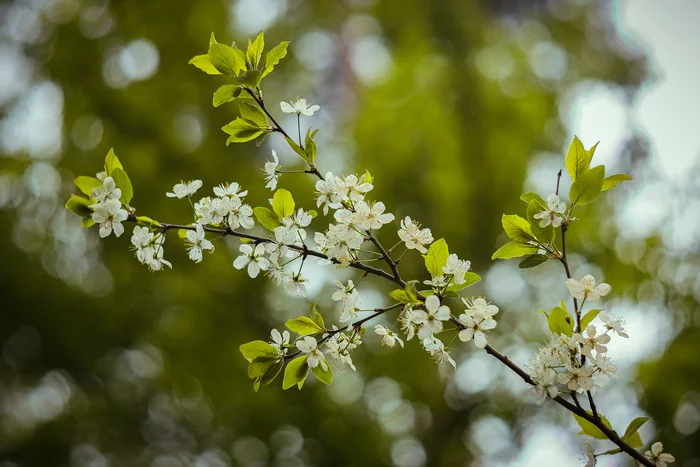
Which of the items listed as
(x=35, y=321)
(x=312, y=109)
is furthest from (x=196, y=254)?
(x=35, y=321)

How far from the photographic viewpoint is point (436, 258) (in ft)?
2.32

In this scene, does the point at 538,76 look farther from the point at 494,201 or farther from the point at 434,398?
the point at 434,398

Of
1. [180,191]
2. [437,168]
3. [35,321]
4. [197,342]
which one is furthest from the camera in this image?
[437,168]

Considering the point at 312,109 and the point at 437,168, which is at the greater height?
the point at 437,168

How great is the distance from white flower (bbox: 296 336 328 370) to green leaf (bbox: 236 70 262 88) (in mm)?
354

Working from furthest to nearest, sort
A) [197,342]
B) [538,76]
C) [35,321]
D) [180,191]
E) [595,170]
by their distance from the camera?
[538,76] < [35,321] < [197,342] < [180,191] < [595,170]

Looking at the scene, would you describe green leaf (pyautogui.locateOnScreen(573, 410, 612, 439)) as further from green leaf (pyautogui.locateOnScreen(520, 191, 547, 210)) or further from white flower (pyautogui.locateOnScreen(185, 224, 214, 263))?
white flower (pyautogui.locateOnScreen(185, 224, 214, 263))

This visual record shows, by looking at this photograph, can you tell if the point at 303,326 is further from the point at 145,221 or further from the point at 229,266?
the point at 229,266

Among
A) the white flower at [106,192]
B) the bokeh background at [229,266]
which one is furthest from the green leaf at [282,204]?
the bokeh background at [229,266]

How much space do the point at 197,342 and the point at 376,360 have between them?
1128 mm

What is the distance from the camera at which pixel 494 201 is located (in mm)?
3604

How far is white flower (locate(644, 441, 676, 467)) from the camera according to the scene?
667 mm

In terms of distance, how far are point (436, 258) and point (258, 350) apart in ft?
0.90

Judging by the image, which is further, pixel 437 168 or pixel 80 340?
pixel 437 168
